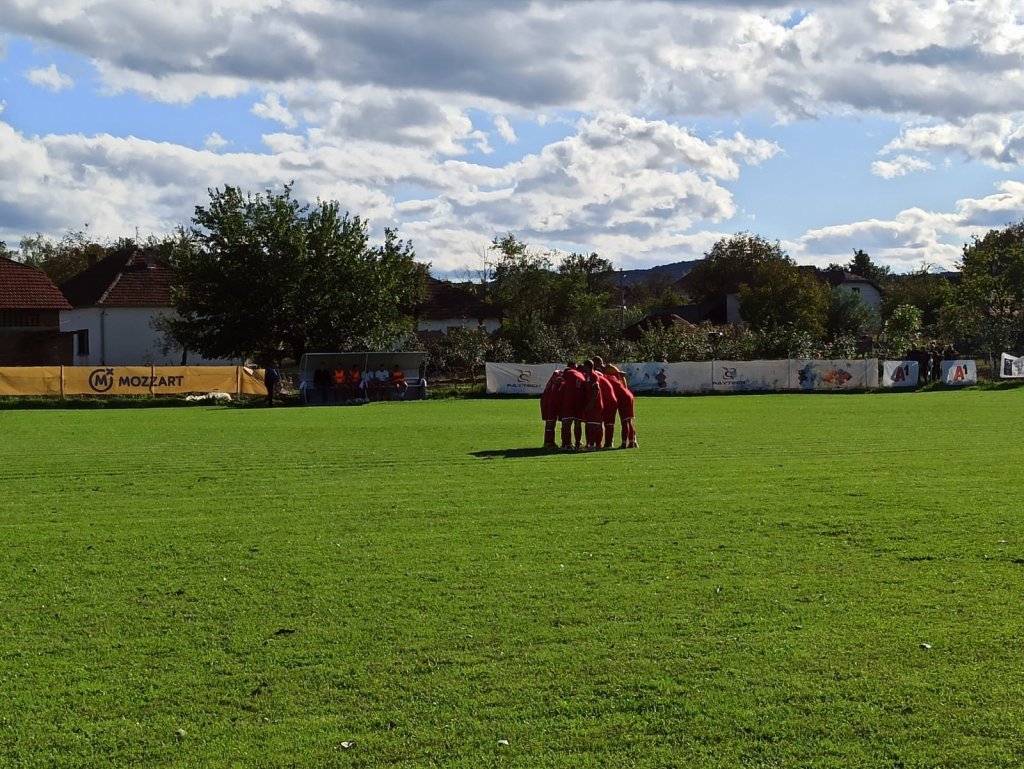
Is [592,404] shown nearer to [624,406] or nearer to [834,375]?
[624,406]

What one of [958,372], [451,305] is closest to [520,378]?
[958,372]

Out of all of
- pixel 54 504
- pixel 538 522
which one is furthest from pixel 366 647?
pixel 54 504

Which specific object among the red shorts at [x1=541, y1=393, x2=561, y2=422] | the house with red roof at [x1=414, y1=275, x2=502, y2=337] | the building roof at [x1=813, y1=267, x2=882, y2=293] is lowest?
the red shorts at [x1=541, y1=393, x2=561, y2=422]

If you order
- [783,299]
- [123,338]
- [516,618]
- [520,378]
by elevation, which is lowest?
[516,618]

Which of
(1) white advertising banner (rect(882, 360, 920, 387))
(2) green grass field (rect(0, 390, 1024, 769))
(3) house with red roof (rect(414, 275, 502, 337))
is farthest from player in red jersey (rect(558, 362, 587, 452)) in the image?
(3) house with red roof (rect(414, 275, 502, 337))

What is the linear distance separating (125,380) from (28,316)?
53.2 feet

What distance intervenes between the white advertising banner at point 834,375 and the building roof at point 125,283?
34292 millimetres

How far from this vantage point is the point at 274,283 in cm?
4597

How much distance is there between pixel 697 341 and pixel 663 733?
158 ft

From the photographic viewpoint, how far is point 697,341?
173 ft

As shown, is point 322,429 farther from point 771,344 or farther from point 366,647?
point 771,344

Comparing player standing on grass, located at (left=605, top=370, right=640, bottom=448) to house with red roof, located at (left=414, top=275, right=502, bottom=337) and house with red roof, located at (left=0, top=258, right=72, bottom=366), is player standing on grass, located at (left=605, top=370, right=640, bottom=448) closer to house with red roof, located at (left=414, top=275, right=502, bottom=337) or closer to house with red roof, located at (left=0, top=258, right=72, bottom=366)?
house with red roof, located at (left=0, top=258, right=72, bottom=366)

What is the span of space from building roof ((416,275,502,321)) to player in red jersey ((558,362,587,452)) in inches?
2042

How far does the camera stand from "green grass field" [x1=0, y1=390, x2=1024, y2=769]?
5.43m
